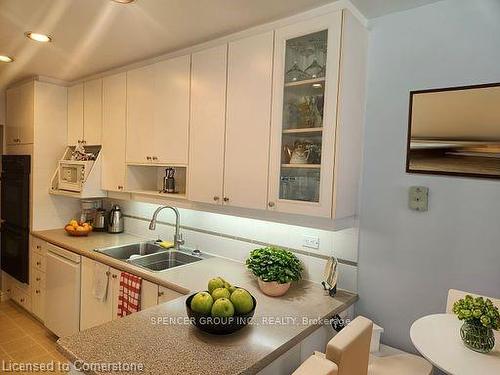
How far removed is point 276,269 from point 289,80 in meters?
1.03

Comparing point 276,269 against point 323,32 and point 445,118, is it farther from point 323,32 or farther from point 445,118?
point 323,32

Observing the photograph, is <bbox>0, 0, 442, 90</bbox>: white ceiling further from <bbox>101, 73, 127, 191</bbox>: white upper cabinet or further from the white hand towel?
the white hand towel

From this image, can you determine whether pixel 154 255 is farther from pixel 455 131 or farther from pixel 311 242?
pixel 455 131

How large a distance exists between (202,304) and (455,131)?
54.6 inches

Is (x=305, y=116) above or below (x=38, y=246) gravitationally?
above

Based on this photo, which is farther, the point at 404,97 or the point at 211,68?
the point at 211,68

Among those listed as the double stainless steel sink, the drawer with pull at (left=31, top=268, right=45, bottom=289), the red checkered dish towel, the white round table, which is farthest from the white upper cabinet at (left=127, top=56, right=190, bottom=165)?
the white round table

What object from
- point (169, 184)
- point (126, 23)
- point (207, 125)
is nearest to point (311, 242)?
point (207, 125)

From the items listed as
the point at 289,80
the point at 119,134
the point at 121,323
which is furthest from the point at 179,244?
the point at 289,80

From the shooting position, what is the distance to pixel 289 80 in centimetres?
179

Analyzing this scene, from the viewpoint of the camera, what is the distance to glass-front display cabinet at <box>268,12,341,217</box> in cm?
164

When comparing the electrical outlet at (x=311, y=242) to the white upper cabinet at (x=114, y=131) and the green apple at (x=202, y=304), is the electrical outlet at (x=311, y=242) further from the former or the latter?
the white upper cabinet at (x=114, y=131)

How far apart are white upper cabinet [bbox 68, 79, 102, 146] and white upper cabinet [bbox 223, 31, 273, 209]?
1.58 metres

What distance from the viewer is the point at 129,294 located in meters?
2.20
